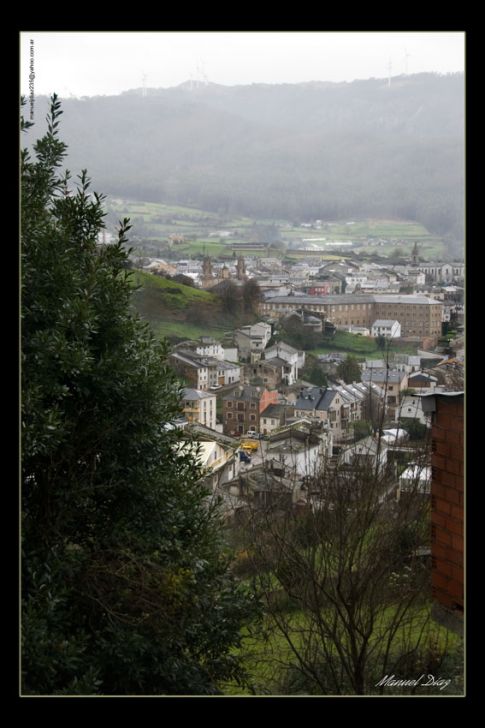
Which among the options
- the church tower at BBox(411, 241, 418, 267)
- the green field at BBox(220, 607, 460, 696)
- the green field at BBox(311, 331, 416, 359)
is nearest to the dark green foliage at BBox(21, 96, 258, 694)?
the green field at BBox(220, 607, 460, 696)

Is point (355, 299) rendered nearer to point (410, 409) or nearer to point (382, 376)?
point (382, 376)

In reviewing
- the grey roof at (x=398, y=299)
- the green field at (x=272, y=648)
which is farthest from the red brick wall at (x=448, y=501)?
the grey roof at (x=398, y=299)

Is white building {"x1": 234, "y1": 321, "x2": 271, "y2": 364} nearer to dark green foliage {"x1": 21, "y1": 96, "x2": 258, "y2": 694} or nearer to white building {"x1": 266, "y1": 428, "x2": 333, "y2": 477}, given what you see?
white building {"x1": 266, "y1": 428, "x2": 333, "y2": 477}

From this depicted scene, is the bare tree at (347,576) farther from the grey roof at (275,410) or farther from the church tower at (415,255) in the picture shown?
the church tower at (415,255)
